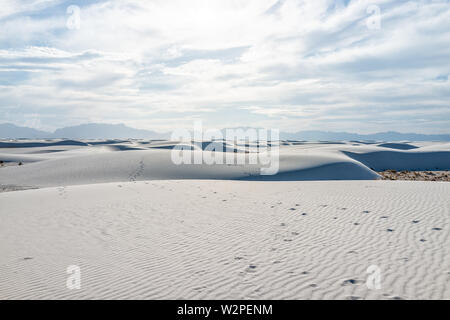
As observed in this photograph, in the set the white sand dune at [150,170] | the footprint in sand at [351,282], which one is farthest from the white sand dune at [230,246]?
the white sand dune at [150,170]

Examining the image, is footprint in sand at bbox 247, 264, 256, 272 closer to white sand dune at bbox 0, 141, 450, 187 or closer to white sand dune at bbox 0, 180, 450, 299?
white sand dune at bbox 0, 180, 450, 299

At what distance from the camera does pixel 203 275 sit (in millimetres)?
4992

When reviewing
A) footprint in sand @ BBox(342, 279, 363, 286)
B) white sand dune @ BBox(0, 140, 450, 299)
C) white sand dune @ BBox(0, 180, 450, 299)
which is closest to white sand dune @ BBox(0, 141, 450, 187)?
white sand dune @ BBox(0, 140, 450, 299)

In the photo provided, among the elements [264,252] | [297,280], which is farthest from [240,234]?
[297,280]

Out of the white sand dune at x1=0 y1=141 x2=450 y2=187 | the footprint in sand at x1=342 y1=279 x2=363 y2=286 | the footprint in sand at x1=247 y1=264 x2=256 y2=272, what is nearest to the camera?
the footprint in sand at x1=342 y1=279 x2=363 y2=286

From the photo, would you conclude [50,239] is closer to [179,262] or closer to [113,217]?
[113,217]

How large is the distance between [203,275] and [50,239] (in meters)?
4.37

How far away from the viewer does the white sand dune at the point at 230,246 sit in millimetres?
4527

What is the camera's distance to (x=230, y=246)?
21.0 ft

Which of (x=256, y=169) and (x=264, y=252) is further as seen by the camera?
(x=256, y=169)

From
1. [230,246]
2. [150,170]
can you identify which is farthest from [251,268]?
[150,170]

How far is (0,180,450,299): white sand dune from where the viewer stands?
4527 millimetres

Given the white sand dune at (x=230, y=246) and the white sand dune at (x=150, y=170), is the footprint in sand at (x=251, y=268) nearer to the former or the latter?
the white sand dune at (x=230, y=246)
